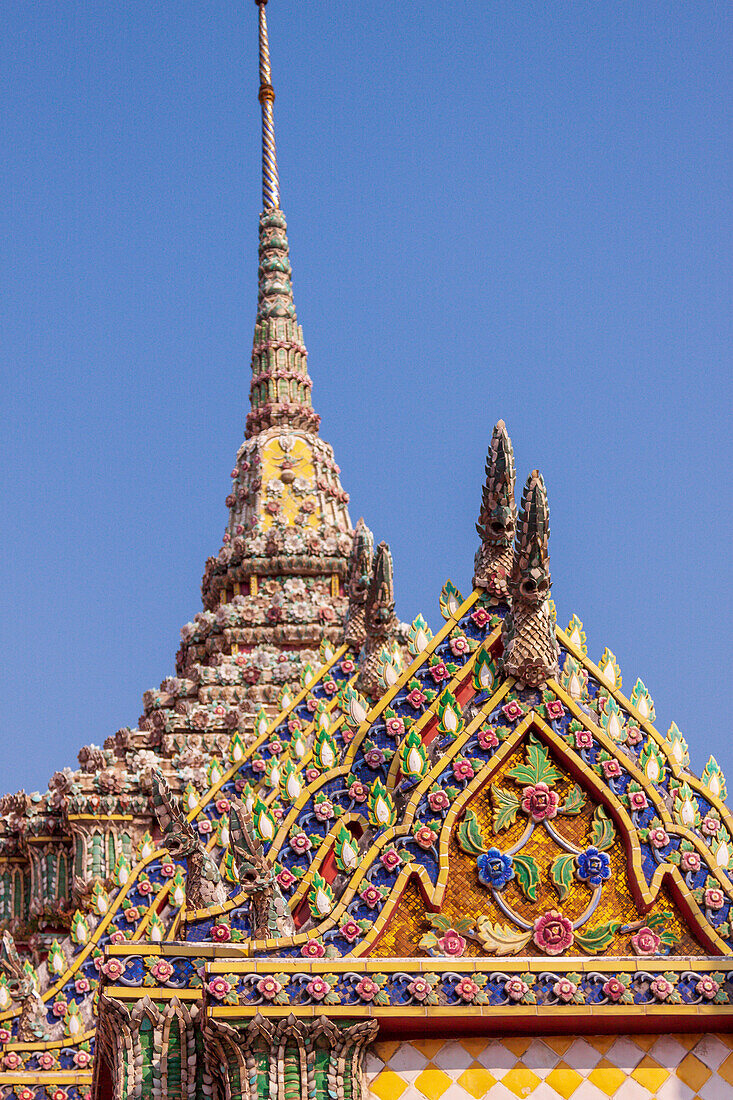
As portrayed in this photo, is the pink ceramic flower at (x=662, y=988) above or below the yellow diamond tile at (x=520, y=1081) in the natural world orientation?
above

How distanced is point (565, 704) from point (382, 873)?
7.24ft

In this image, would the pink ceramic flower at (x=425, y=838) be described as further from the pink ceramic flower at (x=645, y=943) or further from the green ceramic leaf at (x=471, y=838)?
the pink ceramic flower at (x=645, y=943)

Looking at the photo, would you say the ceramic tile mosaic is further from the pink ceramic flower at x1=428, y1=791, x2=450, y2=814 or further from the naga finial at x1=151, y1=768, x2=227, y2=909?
the naga finial at x1=151, y1=768, x2=227, y2=909

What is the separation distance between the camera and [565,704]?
15.0 m

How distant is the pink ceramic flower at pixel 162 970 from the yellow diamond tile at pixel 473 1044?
2.75 metres

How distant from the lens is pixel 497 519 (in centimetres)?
1811

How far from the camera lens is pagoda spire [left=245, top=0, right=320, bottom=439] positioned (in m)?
46.2

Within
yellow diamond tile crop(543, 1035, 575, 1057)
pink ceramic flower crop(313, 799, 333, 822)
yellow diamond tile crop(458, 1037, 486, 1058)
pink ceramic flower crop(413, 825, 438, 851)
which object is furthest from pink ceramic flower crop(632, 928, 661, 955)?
pink ceramic flower crop(313, 799, 333, 822)

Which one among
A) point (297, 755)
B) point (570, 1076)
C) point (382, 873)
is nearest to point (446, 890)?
point (382, 873)

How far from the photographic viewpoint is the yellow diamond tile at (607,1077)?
A: 1326cm

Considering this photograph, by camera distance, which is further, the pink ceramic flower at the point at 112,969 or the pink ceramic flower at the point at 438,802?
the pink ceramic flower at the point at 112,969

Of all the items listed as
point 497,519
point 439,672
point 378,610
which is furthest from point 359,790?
point 378,610

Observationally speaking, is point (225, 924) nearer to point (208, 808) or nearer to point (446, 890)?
point (446, 890)

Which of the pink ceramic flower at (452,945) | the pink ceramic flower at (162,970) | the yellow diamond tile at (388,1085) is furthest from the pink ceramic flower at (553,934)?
the pink ceramic flower at (162,970)
